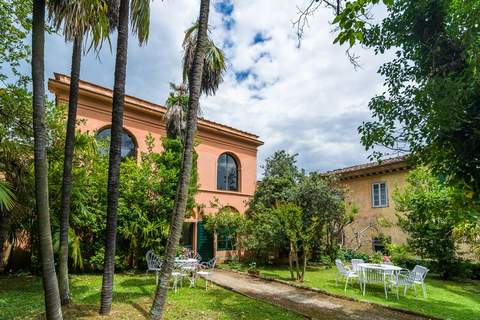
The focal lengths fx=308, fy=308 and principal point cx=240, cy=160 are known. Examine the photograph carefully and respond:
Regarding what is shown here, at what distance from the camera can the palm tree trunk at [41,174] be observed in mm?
4633

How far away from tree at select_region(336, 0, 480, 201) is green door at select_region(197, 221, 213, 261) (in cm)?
1242

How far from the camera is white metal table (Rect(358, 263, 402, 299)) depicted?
10.5m

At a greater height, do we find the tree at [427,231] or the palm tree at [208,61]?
the palm tree at [208,61]

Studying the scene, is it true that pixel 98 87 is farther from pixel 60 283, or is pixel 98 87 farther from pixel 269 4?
pixel 269 4

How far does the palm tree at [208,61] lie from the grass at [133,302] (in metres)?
8.03

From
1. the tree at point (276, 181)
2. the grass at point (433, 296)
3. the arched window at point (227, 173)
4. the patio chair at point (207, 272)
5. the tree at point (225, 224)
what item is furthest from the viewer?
the arched window at point (227, 173)

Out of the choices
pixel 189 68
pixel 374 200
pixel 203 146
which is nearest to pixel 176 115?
pixel 189 68

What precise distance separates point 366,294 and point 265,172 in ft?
33.9

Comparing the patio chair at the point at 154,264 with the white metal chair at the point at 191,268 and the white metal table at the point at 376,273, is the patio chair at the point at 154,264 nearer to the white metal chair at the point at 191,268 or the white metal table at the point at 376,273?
the white metal chair at the point at 191,268

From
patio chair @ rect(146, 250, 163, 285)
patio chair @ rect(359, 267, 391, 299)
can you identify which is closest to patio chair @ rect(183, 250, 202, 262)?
patio chair @ rect(146, 250, 163, 285)

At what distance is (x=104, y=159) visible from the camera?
469 inches

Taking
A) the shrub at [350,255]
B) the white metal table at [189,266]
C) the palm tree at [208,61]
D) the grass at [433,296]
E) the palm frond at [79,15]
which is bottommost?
the grass at [433,296]

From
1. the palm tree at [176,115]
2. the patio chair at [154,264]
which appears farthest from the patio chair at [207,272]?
the palm tree at [176,115]

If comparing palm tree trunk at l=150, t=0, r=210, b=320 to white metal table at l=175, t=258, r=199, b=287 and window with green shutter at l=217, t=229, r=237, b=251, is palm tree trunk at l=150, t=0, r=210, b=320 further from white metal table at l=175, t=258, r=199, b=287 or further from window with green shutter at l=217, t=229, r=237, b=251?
window with green shutter at l=217, t=229, r=237, b=251
